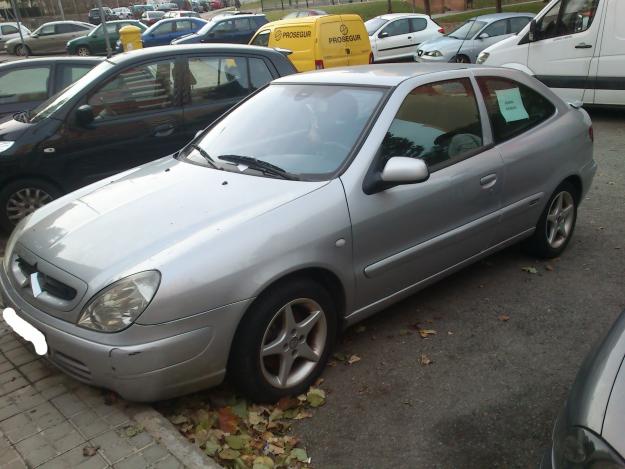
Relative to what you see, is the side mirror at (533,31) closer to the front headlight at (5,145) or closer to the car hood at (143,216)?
the car hood at (143,216)

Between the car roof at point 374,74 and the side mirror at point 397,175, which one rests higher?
the car roof at point 374,74

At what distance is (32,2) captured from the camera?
157 feet

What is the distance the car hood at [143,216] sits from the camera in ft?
9.09

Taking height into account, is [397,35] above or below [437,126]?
below

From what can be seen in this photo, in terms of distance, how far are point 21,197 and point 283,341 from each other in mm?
3607

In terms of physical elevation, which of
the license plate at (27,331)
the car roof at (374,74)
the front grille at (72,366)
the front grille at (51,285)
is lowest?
the front grille at (72,366)

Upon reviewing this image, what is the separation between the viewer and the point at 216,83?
618 centimetres

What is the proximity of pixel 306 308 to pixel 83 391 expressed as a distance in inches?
48.0

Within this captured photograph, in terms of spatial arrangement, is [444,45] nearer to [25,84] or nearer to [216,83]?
[216,83]

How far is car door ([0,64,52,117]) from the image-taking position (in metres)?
6.95

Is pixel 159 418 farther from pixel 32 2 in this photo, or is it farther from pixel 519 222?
pixel 32 2

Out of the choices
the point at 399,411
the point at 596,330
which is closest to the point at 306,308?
the point at 399,411

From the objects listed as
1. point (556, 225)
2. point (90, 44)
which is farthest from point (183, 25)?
point (556, 225)

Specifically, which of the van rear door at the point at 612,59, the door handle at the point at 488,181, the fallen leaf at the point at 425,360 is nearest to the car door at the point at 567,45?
the van rear door at the point at 612,59
